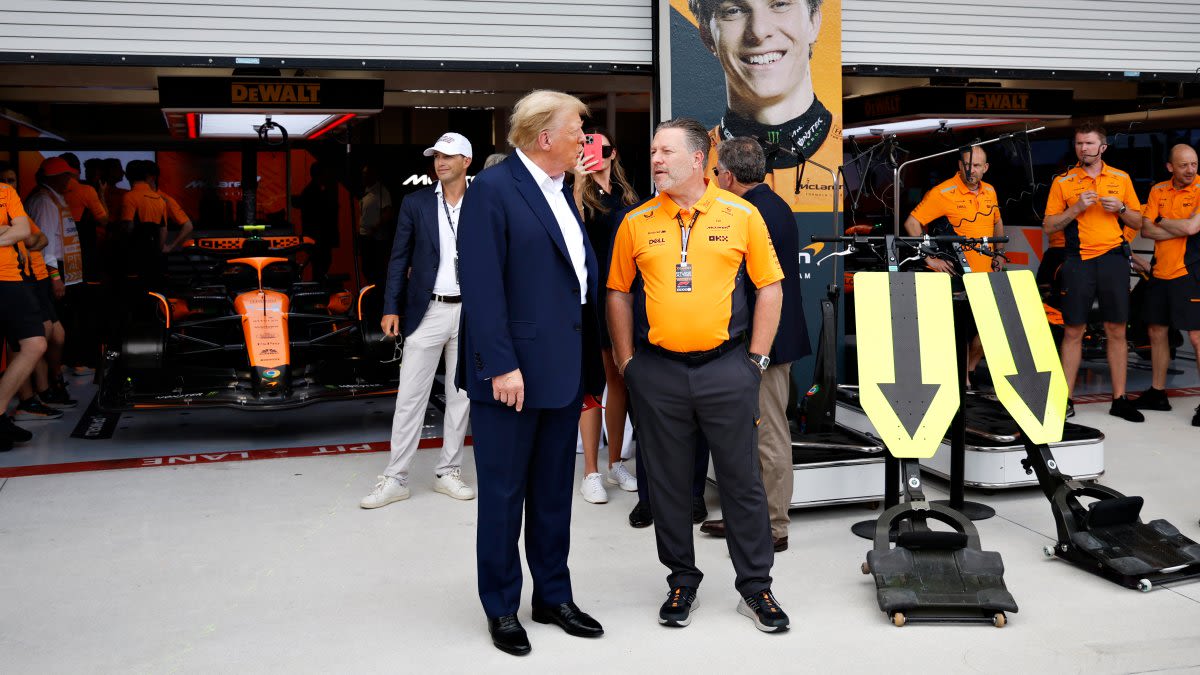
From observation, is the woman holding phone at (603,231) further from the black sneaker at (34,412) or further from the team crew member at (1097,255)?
the black sneaker at (34,412)

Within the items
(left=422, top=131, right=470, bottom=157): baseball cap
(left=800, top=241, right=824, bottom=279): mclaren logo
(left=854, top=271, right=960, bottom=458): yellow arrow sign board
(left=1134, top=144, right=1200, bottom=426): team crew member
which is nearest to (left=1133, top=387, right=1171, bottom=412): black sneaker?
(left=1134, top=144, right=1200, bottom=426): team crew member

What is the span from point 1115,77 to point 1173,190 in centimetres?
83

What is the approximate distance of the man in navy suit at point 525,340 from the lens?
11.3ft

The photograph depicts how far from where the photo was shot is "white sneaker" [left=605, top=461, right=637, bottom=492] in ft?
18.2

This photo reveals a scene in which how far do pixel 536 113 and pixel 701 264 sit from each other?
0.71 meters

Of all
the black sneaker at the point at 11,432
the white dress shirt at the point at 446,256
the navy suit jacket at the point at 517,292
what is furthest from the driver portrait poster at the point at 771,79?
the black sneaker at the point at 11,432

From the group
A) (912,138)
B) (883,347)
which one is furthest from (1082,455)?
(912,138)

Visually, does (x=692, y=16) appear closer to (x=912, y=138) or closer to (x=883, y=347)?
(x=883, y=347)

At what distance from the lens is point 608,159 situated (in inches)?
202

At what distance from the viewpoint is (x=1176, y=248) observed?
7238 millimetres

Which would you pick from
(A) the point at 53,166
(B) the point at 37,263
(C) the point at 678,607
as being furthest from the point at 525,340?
(A) the point at 53,166

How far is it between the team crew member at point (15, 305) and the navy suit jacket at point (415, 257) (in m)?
2.34

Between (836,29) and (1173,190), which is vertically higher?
(836,29)

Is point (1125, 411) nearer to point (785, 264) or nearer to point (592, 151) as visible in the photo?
point (785, 264)
